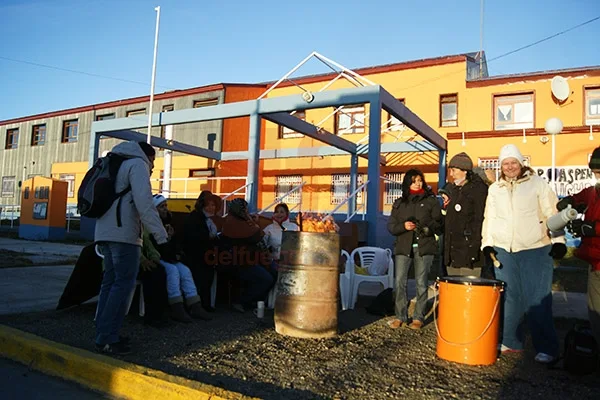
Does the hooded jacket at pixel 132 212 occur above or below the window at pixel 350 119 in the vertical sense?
below

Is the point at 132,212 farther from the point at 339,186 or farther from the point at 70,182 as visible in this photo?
the point at 70,182

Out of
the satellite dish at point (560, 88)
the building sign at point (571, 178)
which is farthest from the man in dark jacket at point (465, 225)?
the satellite dish at point (560, 88)

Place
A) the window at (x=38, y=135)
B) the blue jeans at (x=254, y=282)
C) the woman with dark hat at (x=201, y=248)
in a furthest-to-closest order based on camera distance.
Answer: the window at (x=38, y=135) → the blue jeans at (x=254, y=282) → the woman with dark hat at (x=201, y=248)

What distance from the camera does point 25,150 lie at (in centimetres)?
3006

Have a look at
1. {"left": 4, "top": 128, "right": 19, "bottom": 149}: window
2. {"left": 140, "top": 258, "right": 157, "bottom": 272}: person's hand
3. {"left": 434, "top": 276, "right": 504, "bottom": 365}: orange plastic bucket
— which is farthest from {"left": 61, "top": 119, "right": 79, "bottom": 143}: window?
{"left": 434, "top": 276, "right": 504, "bottom": 365}: orange plastic bucket

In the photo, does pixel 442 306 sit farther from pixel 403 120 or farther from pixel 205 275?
pixel 403 120

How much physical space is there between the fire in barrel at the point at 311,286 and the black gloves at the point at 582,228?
2.00 meters

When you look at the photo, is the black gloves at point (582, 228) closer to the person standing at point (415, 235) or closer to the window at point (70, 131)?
the person standing at point (415, 235)

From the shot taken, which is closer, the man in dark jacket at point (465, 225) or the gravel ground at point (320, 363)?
the gravel ground at point (320, 363)

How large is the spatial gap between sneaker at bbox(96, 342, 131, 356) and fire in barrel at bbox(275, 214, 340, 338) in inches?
59.4

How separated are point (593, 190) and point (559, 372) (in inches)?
56.8

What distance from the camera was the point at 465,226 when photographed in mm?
4711

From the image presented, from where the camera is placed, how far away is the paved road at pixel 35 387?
10.7ft

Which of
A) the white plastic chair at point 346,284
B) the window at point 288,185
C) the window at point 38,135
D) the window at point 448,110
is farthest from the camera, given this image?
the window at point 38,135
